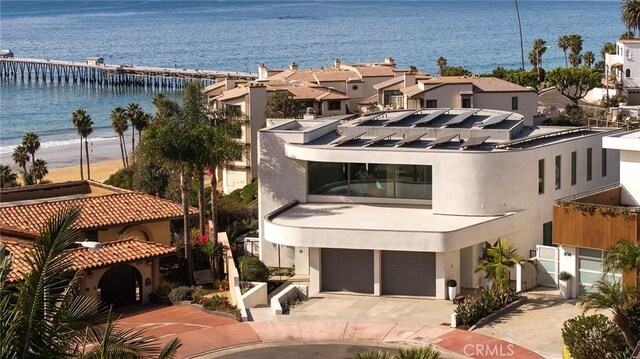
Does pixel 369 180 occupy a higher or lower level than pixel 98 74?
lower

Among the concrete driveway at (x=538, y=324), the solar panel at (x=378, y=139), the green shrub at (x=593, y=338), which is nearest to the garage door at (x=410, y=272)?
the concrete driveway at (x=538, y=324)

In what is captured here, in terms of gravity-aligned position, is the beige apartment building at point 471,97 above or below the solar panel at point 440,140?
above

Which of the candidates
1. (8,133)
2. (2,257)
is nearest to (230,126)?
(2,257)

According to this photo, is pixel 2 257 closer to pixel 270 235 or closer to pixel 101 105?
pixel 270 235

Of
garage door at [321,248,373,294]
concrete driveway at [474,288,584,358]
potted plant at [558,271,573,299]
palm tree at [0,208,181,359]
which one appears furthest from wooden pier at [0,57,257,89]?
palm tree at [0,208,181,359]

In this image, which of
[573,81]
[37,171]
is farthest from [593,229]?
[573,81]

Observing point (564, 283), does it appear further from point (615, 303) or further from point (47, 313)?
point (47, 313)

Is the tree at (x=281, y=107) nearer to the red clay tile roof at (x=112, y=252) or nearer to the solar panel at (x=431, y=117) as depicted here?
the solar panel at (x=431, y=117)
